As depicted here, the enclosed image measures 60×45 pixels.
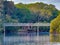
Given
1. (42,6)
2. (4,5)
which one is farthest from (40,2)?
(4,5)

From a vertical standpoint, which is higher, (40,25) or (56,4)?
(56,4)

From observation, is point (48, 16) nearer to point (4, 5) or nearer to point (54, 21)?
point (54, 21)

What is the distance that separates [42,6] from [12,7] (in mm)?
1879

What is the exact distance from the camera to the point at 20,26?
14336 mm

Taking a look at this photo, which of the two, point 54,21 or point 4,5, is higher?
point 4,5

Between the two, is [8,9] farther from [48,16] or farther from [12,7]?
[48,16]

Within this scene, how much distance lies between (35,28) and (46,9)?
134 centimetres

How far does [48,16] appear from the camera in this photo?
46.1 feet

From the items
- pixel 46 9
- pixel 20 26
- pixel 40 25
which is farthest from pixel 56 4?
pixel 20 26

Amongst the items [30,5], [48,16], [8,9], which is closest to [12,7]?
[8,9]

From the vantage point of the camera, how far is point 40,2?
14688 millimetres

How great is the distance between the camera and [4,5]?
14.3 m

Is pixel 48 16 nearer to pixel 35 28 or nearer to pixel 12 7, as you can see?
pixel 35 28

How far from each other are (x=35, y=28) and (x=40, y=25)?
0.38 metres
